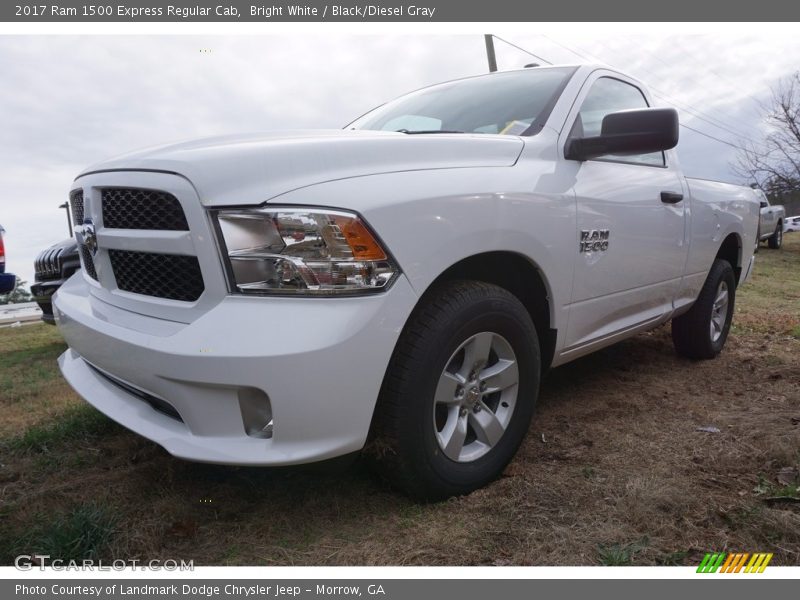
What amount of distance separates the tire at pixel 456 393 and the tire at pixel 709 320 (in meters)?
2.34

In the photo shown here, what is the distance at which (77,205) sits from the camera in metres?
2.45

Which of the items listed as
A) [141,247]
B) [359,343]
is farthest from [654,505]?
[141,247]

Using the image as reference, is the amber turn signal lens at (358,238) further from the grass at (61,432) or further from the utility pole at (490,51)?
the utility pole at (490,51)

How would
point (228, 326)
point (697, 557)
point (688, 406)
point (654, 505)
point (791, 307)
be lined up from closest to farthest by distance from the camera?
point (228, 326) < point (697, 557) < point (654, 505) < point (688, 406) < point (791, 307)

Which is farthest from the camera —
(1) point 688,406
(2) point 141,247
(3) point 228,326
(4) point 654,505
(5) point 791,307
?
(5) point 791,307

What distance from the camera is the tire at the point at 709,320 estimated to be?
4.11m

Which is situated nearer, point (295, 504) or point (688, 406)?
point (295, 504)

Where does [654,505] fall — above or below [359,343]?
below

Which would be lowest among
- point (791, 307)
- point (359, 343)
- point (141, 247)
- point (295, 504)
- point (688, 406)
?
point (791, 307)

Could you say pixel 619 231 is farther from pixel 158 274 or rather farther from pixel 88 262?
pixel 88 262

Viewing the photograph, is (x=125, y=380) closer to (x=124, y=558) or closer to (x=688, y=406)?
(x=124, y=558)

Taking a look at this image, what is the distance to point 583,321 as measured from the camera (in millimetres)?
2725

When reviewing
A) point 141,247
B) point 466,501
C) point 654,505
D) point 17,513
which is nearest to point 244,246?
point 141,247

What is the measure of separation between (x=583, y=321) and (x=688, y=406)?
3.37ft
